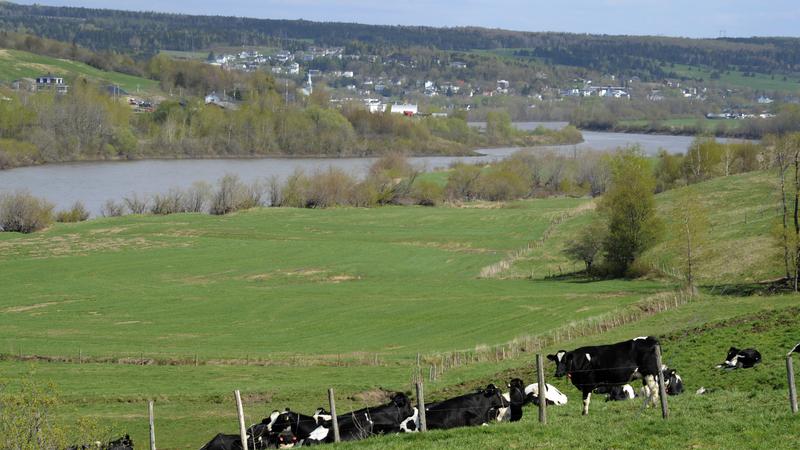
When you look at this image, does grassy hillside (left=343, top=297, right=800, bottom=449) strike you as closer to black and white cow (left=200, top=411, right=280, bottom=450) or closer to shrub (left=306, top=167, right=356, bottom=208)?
black and white cow (left=200, top=411, right=280, bottom=450)

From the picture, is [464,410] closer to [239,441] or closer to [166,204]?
[239,441]

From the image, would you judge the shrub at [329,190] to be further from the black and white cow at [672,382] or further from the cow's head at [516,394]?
the cow's head at [516,394]

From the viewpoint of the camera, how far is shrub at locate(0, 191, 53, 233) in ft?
244

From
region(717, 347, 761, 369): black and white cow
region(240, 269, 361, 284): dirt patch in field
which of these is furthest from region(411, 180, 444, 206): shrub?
region(717, 347, 761, 369): black and white cow

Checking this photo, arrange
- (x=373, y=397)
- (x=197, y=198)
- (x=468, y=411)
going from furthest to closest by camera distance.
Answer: (x=197, y=198)
(x=373, y=397)
(x=468, y=411)

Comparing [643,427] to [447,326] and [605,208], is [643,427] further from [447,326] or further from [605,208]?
[605,208]

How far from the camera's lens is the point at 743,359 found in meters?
21.6

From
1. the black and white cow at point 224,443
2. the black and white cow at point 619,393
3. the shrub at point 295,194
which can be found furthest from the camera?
the shrub at point 295,194

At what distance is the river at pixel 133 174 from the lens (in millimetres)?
96500

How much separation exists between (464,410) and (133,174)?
4104 inches

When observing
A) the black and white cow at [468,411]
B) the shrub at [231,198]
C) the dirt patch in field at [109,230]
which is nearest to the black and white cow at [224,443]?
the black and white cow at [468,411]

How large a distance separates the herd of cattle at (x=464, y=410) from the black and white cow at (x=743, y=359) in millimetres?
3952

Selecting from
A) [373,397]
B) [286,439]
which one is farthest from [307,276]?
[286,439]

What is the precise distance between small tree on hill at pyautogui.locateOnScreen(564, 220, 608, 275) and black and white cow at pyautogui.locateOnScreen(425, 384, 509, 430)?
37.1 m
